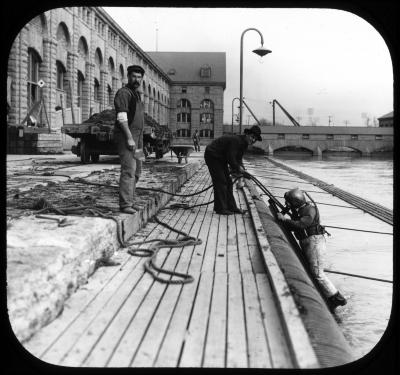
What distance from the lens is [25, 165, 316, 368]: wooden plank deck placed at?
249cm

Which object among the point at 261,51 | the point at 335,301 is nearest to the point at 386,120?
the point at 261,51

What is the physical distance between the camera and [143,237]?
5.20m

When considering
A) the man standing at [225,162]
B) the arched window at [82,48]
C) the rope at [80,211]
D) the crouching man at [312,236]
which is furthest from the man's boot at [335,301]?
the arched window at [82,48]

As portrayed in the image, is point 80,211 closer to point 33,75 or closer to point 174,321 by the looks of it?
point 174,321

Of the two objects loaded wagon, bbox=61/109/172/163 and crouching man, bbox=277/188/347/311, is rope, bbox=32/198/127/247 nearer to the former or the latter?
crouching man, bbox=277/188/347/311

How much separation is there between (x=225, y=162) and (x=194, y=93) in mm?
56741

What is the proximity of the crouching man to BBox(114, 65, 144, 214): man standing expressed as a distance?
2339 mm

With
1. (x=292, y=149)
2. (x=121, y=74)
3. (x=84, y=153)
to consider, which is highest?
(x=121, y=74)

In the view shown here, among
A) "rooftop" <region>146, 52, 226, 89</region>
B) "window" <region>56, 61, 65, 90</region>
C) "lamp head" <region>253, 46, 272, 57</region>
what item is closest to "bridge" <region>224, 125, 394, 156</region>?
"rooftop" <region>146, 52, 226, 89</region>

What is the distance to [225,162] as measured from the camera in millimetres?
7129

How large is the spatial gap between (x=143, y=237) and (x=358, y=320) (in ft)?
9.77
